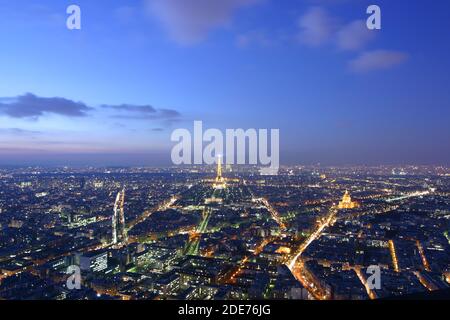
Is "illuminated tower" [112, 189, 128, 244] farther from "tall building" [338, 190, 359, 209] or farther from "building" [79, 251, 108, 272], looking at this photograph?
"tall building" [338, 190, 359, 209]

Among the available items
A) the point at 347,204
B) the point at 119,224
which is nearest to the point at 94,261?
the point at 119,224

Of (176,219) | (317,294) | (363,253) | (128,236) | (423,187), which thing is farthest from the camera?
(423,187)

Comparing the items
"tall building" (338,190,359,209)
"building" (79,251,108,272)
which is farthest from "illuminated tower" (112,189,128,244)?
"tall building" (338,190,359,209)

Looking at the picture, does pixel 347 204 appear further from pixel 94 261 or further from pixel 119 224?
pixel 94 261

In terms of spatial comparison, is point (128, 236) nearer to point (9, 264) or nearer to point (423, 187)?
point (9, 264)

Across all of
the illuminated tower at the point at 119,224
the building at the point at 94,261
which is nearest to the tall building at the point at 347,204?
the illuminated tower at the point at 119,224

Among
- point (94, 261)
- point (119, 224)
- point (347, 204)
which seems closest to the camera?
point (94, 261)

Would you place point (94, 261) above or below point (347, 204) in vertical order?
below
